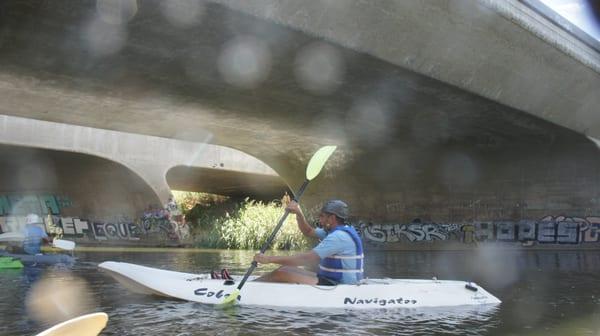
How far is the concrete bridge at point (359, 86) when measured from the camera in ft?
31.1

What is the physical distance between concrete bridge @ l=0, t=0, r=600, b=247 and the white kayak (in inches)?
168

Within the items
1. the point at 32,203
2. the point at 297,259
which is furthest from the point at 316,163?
the point at 32,203

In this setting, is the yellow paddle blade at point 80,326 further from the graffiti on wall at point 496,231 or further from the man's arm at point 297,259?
the graffiti on wall at point 496,231

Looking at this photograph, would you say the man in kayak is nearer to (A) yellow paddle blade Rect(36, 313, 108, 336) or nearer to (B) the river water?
(B) the river water

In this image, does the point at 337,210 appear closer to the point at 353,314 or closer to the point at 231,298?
the point at 353,314

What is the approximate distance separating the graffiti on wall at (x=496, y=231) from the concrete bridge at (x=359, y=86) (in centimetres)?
32

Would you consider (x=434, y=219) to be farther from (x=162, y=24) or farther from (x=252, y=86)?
(x=162, y=24)

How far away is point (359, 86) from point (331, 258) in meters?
5.56

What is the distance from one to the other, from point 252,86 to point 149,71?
2.52 meters

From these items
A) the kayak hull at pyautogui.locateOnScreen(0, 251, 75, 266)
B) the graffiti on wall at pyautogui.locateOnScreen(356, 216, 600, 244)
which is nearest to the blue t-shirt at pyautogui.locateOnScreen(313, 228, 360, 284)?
the kayak hull at pyautogui.locateOnScreen(0, 251, 75, 266)

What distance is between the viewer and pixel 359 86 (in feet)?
43.8

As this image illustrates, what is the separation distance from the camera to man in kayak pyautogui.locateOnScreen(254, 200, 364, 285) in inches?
335

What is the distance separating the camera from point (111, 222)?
2927 centimetres

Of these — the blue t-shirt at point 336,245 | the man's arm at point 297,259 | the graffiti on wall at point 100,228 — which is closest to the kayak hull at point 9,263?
the man's arm at point 297,259
